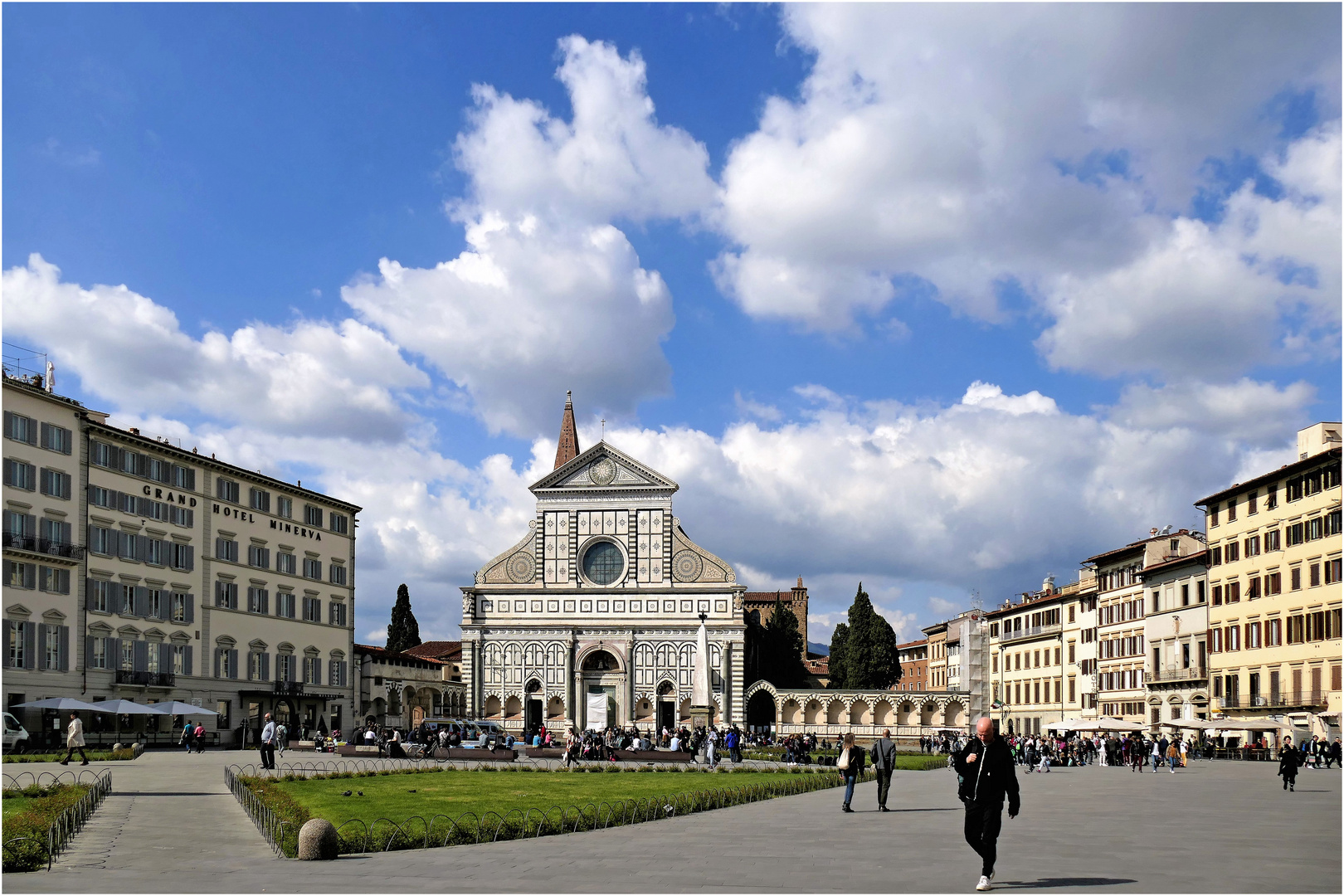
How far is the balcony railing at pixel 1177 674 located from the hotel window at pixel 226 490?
51.0 metres

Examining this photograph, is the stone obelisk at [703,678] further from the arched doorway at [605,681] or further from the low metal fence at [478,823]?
the low metal fence at [478,823]

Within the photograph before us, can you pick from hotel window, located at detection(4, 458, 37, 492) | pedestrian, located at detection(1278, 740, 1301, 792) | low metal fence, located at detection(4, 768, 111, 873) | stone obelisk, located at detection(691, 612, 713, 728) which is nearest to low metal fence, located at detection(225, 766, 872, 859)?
low metal fence, located at detection(4, 768, 111, 873)

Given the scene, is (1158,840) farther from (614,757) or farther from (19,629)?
(19,629)

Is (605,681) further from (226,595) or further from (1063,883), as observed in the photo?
(1063,883)

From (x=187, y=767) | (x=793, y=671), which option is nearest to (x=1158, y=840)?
(x=187, y=767)

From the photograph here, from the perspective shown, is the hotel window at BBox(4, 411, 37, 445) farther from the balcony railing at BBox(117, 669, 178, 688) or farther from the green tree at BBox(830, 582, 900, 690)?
the green tree at BBox(830, 582, 900, 690)

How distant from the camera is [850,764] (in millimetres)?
26250

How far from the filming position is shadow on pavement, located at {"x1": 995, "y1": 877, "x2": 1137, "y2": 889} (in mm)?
14945

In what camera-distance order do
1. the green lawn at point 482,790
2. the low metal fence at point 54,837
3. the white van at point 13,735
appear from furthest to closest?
the white van at point 13,735 < the green lawn at point 482,790 < the low metal fence at point 54,837

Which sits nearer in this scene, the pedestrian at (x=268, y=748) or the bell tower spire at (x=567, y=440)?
the pedestrian at (x=268, y=748)

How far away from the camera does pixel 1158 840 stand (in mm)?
20141

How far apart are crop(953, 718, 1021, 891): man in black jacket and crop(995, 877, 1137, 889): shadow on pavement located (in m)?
0.24

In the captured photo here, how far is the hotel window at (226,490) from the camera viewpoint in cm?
6794

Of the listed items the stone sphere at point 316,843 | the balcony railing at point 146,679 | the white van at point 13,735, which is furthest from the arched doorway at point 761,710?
the stone sphere at point 316,843
